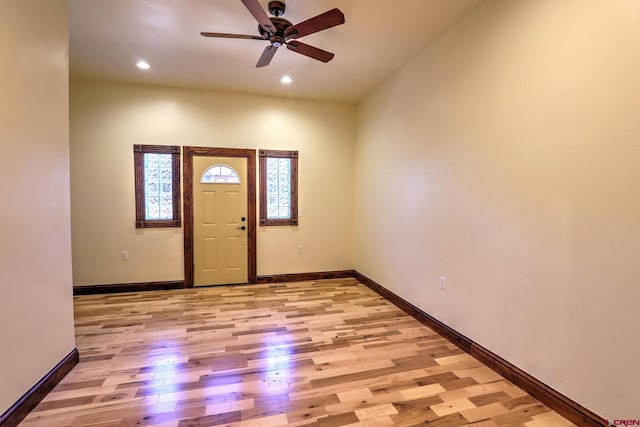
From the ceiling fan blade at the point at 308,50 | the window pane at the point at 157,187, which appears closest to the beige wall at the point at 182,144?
the window pane at the point at 157,187

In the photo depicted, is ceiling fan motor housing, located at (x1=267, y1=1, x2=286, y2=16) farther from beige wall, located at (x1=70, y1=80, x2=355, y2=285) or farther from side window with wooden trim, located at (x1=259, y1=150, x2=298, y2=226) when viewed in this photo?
side window with wooden trim, located at (x1=259, y1=150, x2=298, y2=226)

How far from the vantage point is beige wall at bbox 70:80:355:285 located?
405 cm

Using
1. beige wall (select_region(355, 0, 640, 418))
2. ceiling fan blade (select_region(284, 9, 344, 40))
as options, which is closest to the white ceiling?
ceiling fan blade (select_region(284, 9, 344, 40))

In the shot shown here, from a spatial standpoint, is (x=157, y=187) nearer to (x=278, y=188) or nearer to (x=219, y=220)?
(x=219, y=220)

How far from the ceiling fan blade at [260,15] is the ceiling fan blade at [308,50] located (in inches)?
7.6

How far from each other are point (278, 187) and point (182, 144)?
155cm

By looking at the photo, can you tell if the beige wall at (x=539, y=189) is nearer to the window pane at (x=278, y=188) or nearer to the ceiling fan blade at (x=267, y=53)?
the ceiling fan blade at (x=267, y=53)

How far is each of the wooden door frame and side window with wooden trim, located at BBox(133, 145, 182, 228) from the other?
0.37 feet

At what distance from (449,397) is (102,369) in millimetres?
2601

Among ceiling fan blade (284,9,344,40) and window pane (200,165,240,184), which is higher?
ceiling fan blade (284,9,344,40)

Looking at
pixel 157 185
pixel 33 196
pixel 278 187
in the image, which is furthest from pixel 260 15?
pixel 157 185

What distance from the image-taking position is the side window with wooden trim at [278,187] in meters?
4.64

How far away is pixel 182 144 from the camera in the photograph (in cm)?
431

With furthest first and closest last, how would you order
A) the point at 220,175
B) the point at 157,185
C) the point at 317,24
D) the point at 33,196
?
the point at 220,175 → the point at 157,185 → the point at 317,24 → the point at 33,196
